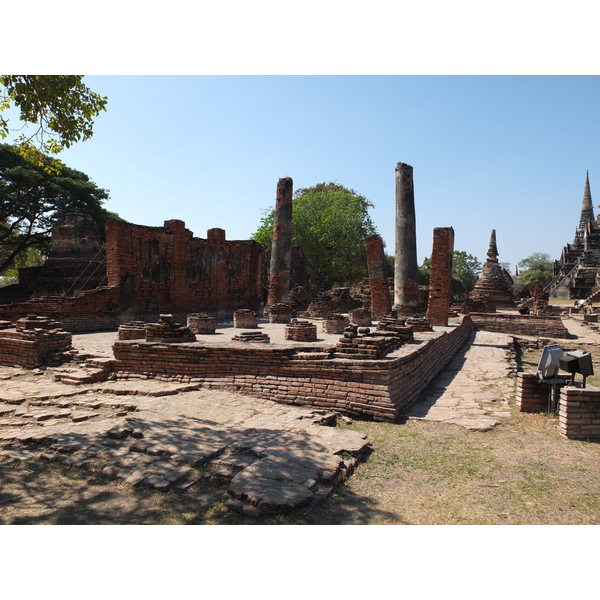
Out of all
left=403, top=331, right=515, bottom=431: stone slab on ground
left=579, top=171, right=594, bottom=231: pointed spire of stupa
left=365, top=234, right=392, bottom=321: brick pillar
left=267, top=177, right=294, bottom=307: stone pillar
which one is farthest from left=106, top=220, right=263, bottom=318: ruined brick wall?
left=579, top=171, right=594, bottom=231: pointed spire of stupa

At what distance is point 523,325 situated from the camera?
1575cm

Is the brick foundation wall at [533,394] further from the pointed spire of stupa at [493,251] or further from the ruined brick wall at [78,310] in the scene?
the pointed spire of stupa at [493,251]

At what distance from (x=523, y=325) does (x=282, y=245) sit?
30.8 feet

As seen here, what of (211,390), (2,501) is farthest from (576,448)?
(2,501)

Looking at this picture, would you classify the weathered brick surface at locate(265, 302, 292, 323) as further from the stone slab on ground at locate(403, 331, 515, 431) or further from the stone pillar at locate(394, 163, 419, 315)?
the stone slab on ground at locate(403, 331, 515, 431)

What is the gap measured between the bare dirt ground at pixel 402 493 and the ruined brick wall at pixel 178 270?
Result: 39.6 ft

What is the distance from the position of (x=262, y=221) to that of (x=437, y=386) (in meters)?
25.2

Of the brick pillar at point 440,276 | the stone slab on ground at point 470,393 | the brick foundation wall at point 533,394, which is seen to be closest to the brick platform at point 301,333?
the stone slab on ground at point 470,393

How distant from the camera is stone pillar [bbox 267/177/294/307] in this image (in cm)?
1723

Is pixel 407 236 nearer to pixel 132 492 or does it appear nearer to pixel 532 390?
pixel 532 390

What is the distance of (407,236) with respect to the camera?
1412 centimetres

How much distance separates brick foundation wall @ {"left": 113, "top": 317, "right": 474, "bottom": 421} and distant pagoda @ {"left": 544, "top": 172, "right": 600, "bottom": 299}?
33996 millimetres

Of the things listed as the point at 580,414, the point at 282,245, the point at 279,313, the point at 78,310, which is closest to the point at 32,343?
the point at 78,310

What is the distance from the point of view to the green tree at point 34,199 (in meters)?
22.2
